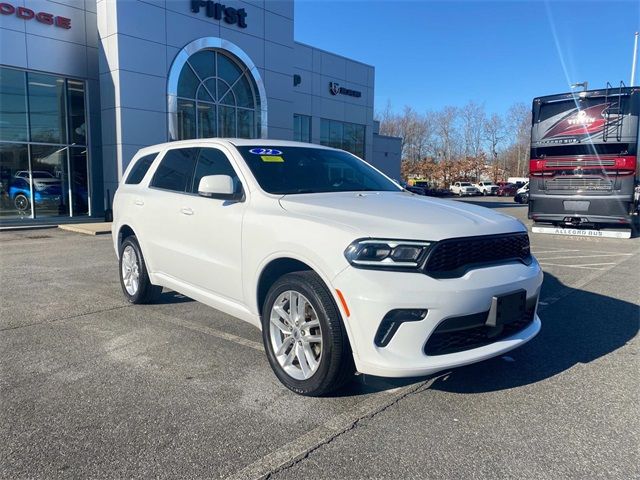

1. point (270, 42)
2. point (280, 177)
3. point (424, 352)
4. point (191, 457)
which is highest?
point (270, 42)

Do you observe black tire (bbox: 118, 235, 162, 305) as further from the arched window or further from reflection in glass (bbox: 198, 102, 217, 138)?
reflection in glass (bbox: 198, 102, 217, 138)

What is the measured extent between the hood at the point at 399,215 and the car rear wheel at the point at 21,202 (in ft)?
55.4

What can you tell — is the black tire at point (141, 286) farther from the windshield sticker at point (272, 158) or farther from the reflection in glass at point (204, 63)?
the reflection in glass at point (204, 63)

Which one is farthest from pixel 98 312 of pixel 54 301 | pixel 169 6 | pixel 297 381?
pixel 169 6

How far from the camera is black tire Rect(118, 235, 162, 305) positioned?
5.63 m

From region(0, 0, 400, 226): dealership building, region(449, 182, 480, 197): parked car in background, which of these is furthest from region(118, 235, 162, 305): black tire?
region(449, 182, 480, 197): parked car in background

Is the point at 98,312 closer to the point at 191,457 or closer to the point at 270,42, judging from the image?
the point at 191,457

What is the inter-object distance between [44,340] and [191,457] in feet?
8.95

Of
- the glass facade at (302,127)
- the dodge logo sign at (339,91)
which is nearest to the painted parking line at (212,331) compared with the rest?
the glass facade at (302,127)

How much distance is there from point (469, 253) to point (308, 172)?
72.4 inches

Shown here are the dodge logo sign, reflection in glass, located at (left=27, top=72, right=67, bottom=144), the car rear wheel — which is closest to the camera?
reflection in glass, located at (left=27, top=72, right=67, bottom=144)

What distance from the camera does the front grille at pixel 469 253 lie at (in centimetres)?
311

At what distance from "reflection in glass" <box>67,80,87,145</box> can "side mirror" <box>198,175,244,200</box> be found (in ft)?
55.2

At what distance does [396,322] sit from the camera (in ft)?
9.91
